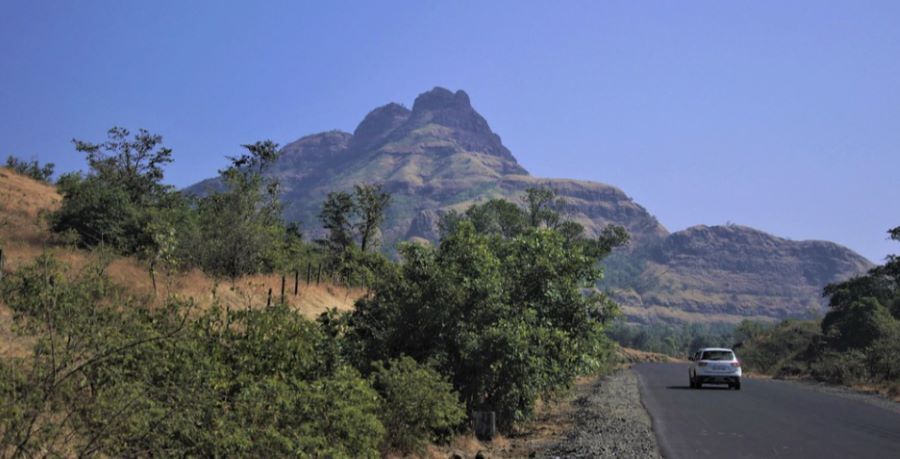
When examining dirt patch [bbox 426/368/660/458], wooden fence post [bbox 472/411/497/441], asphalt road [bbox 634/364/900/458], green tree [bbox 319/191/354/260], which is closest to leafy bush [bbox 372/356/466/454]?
dirt patch [bbox 426/368/660/458]

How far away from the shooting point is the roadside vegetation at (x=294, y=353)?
6.40 metres

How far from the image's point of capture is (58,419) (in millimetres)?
6543

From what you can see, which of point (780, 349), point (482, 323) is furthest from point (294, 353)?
point (780, 349)

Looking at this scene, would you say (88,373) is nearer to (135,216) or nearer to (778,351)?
(135,216)

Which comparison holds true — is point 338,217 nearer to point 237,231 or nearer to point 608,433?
point 237,231

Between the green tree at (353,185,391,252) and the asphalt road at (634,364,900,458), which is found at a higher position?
the green tree at (353,185,391,252)

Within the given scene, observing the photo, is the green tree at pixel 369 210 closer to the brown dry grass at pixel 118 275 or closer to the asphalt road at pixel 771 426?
the brown dry grass at pixel 118 275

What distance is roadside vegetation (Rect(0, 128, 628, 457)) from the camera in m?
6.40

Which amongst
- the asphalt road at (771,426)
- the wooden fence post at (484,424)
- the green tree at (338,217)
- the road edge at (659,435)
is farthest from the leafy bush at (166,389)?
the green tree at (338,217)

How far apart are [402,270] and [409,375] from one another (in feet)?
13.9

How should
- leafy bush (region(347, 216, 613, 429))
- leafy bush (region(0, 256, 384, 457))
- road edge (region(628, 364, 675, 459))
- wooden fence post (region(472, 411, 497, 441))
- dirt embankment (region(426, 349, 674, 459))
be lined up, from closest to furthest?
leafy bush (region(0, 256, 384, 457)), road edge (region(628, 364, 675, 459)), dirt embankment (region(426, 349, 674, 459)), leafy bush (region(347, 216, 613, 429)), wooden fence post (region(472, 411, 497, 441))

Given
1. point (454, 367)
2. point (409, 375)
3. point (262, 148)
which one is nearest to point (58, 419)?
point (409, 375)

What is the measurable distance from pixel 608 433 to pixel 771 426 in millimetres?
4145

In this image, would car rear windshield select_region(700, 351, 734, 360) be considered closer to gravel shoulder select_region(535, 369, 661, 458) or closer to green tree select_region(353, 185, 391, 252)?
gravel shoulder select_region(535, 369, 661, 458)
